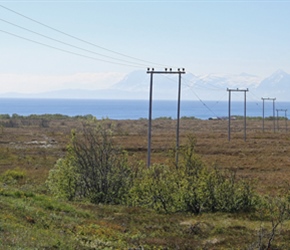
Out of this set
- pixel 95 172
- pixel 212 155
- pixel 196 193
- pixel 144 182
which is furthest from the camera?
pixel 212 155

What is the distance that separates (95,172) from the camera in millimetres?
26141

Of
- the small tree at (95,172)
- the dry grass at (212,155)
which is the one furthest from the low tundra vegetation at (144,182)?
the dry grass at (212,155)

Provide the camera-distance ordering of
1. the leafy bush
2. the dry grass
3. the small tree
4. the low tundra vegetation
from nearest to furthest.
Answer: the leafy bush
the low tundra vegetation
the small tree
the dry grass

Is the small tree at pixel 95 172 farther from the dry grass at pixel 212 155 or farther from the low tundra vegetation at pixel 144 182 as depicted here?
the dry grass at pixel 212 155

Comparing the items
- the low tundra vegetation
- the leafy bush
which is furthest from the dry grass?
the leafy bush

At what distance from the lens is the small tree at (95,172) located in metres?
26.1

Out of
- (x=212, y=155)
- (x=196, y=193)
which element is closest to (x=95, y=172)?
(x=196, y=193)

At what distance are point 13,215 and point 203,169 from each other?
37.3 feet

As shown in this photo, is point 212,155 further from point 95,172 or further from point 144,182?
point 144,182

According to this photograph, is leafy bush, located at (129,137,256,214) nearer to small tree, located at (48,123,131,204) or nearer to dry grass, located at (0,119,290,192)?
small tree, located at (48,123,131,204)

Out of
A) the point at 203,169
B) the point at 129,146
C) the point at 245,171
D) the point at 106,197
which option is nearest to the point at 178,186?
the point at 203,169

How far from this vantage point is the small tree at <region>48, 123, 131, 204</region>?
26.1m

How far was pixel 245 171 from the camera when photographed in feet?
141

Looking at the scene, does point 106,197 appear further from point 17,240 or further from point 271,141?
point 271,141
